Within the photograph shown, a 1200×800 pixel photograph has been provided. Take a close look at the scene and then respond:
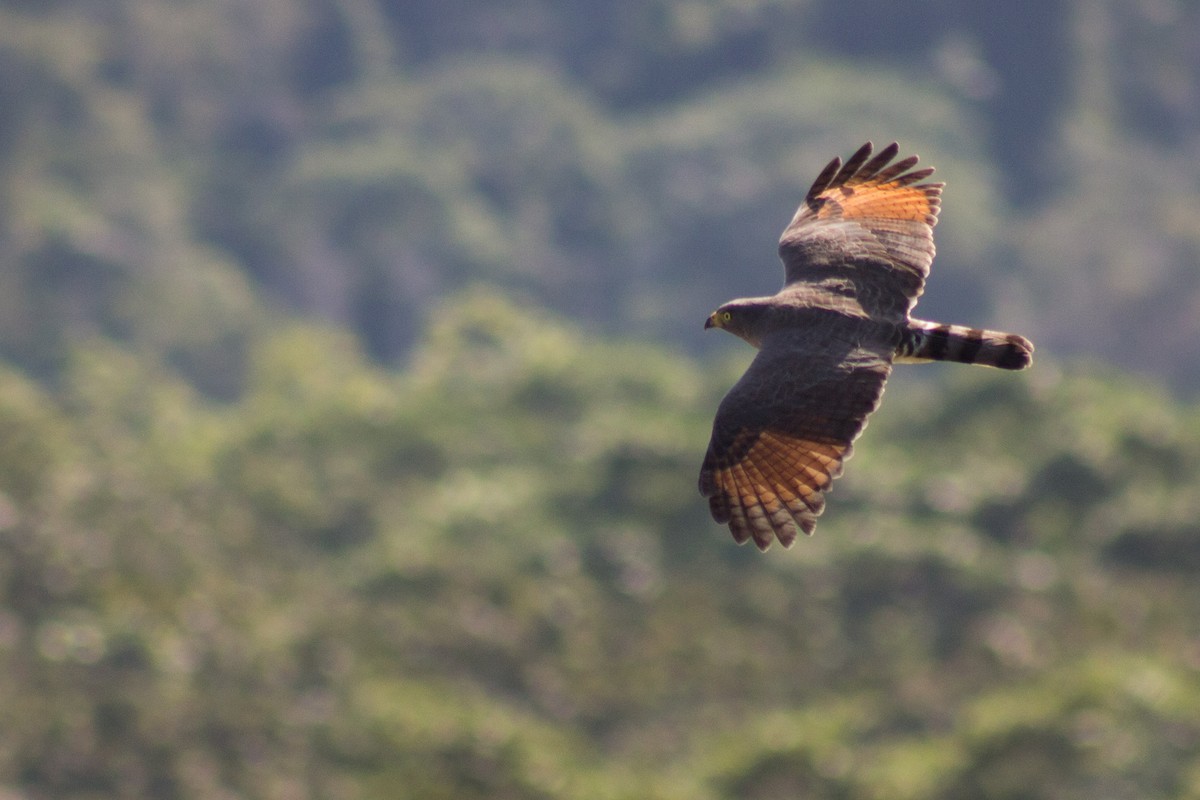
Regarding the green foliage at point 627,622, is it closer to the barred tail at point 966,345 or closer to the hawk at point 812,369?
the hawk at point 812,369

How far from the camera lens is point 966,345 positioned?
9492 millimetres

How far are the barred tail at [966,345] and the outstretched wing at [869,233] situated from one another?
8.7 inches

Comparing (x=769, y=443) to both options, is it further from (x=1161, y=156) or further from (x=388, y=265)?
(x=1161, y=156)

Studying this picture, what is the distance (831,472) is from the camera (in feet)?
30.3

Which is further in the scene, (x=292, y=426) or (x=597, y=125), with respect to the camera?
(x=597, y=125)

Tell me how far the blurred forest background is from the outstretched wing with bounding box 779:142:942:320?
11130 mm

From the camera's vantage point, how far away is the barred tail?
31.0 feet

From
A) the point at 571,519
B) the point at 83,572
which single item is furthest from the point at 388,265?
the point at 83,572

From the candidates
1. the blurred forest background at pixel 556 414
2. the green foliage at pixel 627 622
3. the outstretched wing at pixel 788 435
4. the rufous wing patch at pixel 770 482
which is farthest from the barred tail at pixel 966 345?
the green foliage at pixel 627 622

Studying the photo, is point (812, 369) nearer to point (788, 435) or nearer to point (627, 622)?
point (788, 435)

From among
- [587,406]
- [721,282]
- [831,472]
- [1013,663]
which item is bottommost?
[831,472]

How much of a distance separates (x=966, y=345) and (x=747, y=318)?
1.12m

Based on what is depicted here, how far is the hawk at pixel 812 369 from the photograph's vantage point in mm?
9234

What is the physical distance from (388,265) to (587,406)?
140 ft
